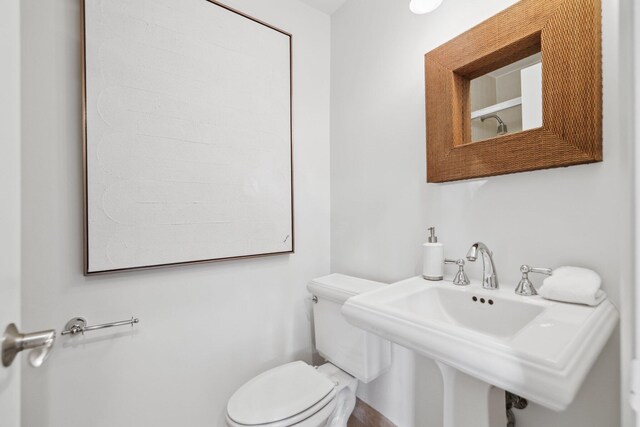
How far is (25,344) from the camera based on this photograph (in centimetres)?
43

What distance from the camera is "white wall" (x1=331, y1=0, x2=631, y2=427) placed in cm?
80

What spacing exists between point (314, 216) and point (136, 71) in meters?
1.06

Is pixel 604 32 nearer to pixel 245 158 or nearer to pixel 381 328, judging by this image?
pixel 381 328

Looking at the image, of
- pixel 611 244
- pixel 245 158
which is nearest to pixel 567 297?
pixel 611 244

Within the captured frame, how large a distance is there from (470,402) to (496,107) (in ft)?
3.09

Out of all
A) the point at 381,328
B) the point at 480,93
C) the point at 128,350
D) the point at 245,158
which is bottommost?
the point at 128,350

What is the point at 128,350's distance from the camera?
113cm

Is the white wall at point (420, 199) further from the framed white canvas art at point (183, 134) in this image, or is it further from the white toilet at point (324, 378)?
the framed white canvas art at point (183, 134)

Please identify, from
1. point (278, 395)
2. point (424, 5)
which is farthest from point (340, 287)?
point (424, 5)

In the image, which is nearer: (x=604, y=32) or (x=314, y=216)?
(x=604, y=32)

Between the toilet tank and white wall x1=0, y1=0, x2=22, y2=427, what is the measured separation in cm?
103

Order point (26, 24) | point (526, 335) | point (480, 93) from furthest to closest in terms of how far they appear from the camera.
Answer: point (480, 93) < point (26, 24) < point (526, 335)

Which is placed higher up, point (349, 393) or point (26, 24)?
point (26, 24)

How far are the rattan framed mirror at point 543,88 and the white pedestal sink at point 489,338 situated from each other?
0.43 metres
